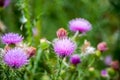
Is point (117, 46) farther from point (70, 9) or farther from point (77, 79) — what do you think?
point (77, 79)

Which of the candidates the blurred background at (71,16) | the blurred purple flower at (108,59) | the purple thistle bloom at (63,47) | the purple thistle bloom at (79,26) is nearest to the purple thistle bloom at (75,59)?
the purple thistle bloom at (79,26)

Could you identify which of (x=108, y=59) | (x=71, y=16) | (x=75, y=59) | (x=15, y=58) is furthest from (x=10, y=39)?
(x=71, y=16)

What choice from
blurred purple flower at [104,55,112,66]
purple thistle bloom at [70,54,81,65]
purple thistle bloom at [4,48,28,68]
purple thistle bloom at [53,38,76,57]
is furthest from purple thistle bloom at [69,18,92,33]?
blurred purple flower at [104,55,112,66]

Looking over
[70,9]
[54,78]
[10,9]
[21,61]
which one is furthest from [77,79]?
[70,9]

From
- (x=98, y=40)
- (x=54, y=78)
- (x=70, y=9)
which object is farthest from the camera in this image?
(x=70, y=9)

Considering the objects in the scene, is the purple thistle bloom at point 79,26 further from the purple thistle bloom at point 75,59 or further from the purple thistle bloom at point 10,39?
the purple thistle bloom at point 10,39

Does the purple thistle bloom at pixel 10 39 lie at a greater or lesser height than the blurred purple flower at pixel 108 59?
lesser
